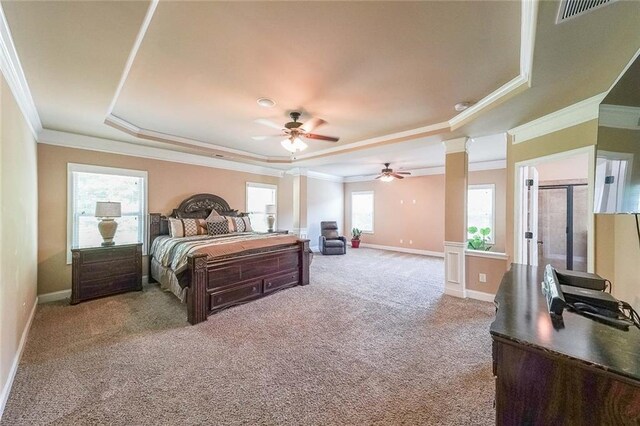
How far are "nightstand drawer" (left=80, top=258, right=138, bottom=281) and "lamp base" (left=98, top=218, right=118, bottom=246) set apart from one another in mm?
332

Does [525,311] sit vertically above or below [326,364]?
above

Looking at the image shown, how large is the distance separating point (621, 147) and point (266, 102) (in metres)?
2.95

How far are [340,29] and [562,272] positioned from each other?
2.39m

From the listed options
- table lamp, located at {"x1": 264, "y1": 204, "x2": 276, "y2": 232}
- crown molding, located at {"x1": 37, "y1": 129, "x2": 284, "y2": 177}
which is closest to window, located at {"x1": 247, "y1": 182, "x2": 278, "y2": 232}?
table lamp, located at {"x1": 264, "y1": 204, "x2": 276, "y2": 232}

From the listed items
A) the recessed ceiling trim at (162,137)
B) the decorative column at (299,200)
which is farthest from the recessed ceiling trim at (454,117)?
the decorative column at (299,200)

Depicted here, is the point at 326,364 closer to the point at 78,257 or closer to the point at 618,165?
the point at 618,165

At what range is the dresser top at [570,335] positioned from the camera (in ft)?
3.08

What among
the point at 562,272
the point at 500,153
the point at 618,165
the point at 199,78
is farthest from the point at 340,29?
the point at 500,153

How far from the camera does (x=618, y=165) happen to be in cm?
156

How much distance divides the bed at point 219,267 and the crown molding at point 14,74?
2.14m

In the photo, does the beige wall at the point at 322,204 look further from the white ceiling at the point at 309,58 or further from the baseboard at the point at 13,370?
the baseboard at the point at 13,370

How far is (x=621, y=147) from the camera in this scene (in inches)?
60.6

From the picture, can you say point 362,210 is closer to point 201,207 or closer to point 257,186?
point 257,186

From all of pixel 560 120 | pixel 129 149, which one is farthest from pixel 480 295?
pixel 129 149
